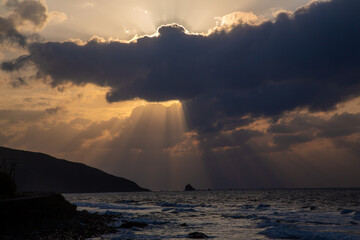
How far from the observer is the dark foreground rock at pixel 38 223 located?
25.7m

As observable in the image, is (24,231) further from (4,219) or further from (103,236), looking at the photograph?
(103,236)

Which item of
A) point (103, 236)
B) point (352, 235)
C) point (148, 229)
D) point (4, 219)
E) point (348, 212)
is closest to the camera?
point (4, 219)

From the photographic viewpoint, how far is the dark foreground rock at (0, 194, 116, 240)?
84.3ft

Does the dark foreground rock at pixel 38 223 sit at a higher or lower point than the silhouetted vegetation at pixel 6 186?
lower

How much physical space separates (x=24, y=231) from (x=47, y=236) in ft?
6.93

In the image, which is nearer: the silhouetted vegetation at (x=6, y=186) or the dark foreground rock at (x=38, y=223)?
the dark foreground rock at (x=38, y=223)

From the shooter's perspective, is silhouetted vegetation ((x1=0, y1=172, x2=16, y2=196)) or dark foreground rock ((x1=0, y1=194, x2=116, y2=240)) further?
silhouetted vegetation ((x1=0, y1=172, x2=16, y2=196))

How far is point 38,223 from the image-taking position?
30.1m

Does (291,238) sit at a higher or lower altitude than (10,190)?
lower

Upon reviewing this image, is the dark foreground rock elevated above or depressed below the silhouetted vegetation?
below

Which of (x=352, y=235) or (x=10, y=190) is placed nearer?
(x=352, y=235)

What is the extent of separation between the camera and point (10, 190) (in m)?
40.2

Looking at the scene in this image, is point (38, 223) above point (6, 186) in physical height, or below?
below

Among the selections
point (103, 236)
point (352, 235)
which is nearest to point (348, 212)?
point (352, 235)
